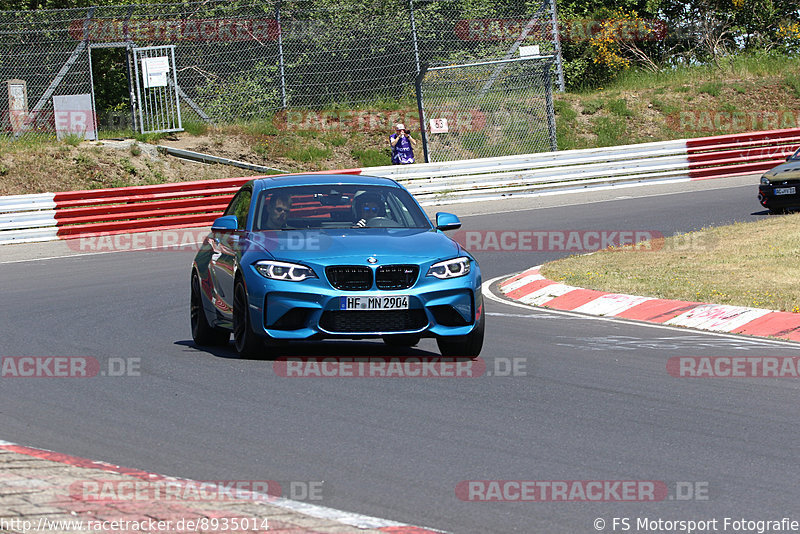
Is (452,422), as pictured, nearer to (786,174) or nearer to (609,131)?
(786,174)

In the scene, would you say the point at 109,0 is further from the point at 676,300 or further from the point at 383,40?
the point at 676,300

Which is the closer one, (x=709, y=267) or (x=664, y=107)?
(x=709, y=267)

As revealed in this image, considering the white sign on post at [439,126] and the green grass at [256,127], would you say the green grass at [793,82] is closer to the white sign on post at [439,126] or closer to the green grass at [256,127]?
the white sign on post at [439,126]

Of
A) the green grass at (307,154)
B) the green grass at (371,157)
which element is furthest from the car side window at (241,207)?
the green grass at (371,157)

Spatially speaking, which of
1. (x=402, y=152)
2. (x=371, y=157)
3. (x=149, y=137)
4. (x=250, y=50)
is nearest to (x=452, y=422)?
(x=402, y=152)

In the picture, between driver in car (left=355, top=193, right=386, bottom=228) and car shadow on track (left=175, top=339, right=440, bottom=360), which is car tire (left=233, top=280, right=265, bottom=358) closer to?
car shadow on track (left=175, top=339, right=440, bottom=360)

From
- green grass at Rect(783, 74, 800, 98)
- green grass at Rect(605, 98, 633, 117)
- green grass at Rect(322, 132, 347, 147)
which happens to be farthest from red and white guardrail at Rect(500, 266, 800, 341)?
green grass at Rect(783, 74, 800, 98)

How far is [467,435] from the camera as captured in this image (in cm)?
662

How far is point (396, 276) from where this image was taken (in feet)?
29.0

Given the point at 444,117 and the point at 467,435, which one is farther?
the point at 444,117

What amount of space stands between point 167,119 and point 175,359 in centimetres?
2088

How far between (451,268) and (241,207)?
2.37 m

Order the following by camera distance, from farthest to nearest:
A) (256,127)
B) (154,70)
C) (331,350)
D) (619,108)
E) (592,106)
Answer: (619,108) → (592,106) → (256,127) → (154,70) → (331,350)

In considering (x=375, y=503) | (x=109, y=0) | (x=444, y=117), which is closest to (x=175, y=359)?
(x=375, y=503)
